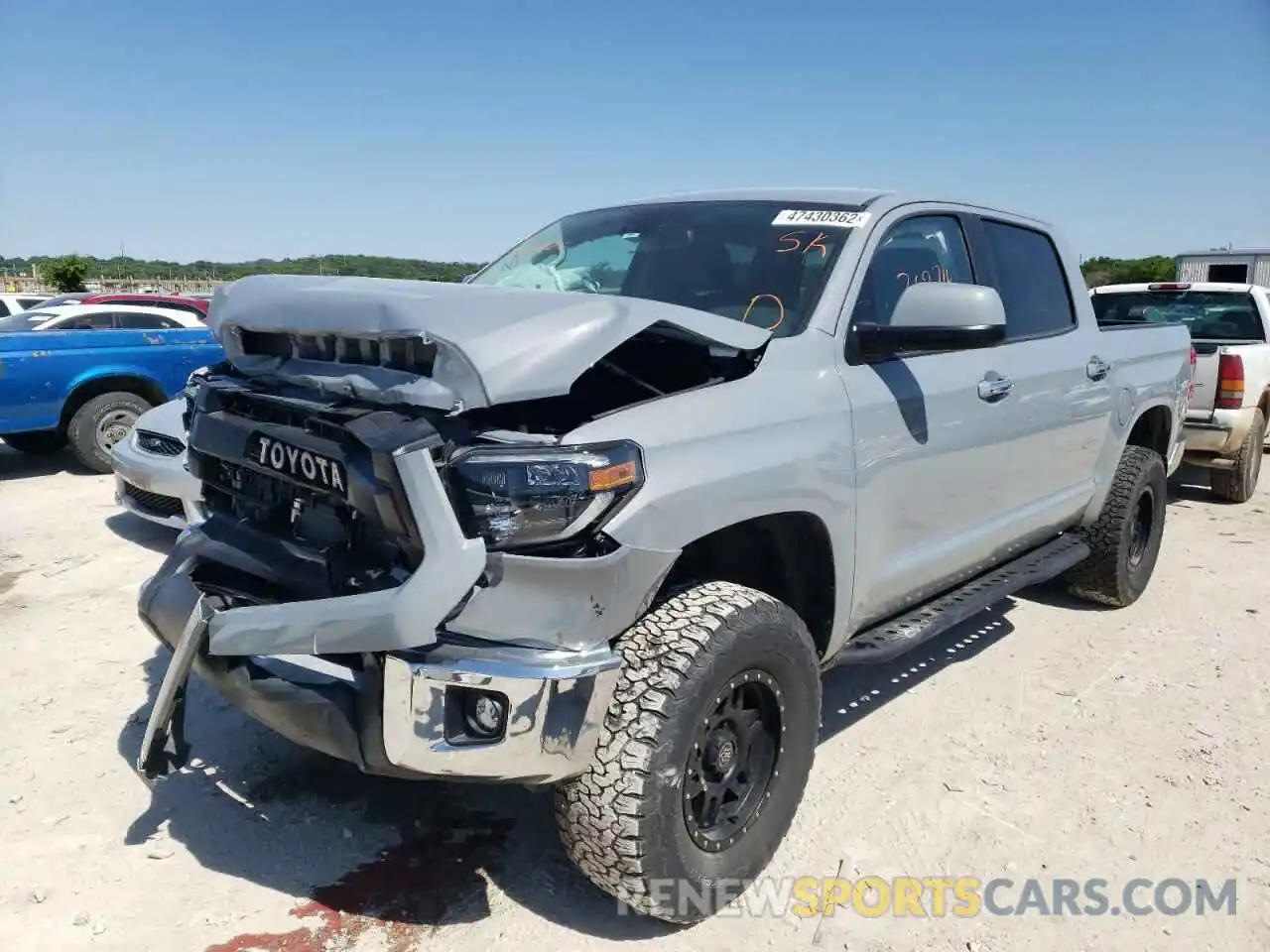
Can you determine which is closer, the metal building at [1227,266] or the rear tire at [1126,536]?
the rear tire at [1126,536]

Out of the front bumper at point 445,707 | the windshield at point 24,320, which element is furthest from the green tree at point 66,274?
the front bumper at point 445,707

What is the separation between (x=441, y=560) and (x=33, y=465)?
828cm

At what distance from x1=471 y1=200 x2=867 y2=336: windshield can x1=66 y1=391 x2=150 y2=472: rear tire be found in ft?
18.0

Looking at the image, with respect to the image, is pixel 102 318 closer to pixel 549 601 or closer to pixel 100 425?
pixel 100 425

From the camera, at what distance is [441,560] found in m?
2.05

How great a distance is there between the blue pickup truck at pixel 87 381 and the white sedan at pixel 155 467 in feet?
8.04

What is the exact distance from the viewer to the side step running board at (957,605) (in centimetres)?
311

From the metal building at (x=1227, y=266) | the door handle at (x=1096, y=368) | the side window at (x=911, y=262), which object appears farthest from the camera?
the metal building at (x=1227, y=266)

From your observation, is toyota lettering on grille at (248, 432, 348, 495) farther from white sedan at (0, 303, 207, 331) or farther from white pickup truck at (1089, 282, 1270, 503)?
white sedan at (0, 303, 207, 331)

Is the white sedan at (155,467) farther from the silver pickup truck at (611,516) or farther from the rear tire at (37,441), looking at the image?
the rear tire at (37,441)

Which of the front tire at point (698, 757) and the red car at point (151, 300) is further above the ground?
the red car at point (151, 300)

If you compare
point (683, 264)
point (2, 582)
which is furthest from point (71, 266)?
point (683, 264)

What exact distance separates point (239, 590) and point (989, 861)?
2257 mm

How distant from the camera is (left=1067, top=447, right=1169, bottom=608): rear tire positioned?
4867 millimetres
